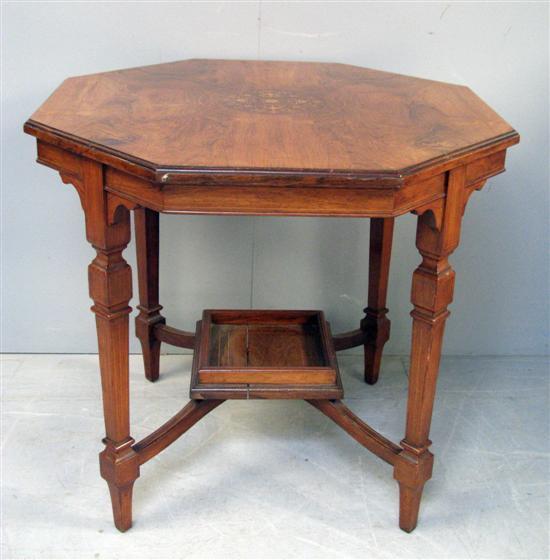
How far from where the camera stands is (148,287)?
270cm

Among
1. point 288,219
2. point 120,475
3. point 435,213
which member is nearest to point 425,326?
point 435,213

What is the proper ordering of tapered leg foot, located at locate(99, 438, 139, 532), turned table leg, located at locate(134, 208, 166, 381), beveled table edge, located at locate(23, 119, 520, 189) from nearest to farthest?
beveled table edge, located at locate(23, 119, 520, 189) → tapered leg foot, located at locate(99, 438, 139, 532) → turned table leg, located at locate(134, 208, 166, 381)

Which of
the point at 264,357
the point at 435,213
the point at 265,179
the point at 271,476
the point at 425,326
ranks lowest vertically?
the point at 271,476

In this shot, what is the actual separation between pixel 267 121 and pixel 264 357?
0.72 meters

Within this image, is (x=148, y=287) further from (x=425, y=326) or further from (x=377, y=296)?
(x=425, y=326)

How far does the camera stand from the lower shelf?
229 centimetres

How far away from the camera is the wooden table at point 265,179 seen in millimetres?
1696

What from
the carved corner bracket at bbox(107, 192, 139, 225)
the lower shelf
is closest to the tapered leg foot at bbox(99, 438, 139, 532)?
the lower shelf

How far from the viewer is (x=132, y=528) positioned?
2.20 meters

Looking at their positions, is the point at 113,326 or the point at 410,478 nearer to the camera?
the point at 113,326

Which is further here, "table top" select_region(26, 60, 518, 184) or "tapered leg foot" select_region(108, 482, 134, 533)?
"tapered leg foot" select_region(108, 482, 134, 533)

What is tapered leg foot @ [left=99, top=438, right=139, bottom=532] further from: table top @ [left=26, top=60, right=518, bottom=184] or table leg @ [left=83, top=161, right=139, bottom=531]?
table top @ [left=26, top=60, right=518, bottom=184]

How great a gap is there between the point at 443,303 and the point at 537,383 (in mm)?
1140

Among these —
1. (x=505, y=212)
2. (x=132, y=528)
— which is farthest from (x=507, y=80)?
(x=132, y=528)
